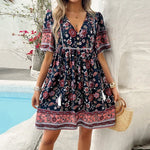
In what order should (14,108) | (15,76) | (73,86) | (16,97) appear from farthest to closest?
(15,76) → (16,97) → (14,108) → (73,86)

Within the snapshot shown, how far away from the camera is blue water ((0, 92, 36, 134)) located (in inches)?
145

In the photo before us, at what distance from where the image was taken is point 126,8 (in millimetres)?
1252

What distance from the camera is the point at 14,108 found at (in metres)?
4.05

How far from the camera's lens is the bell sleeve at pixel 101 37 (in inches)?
50.5

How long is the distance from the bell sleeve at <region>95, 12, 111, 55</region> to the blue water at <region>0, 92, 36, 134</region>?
2912mm

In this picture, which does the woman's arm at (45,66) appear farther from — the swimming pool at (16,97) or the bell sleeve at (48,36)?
the swimming pool at (16,97)

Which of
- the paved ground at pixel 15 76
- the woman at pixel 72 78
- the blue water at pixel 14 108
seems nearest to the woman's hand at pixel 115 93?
the woman at pixel 72 78

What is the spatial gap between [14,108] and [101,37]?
334 cm

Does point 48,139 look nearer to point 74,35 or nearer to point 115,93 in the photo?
point 115,93

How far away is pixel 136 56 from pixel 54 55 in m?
0.63

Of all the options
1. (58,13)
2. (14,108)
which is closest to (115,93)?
(58,13)

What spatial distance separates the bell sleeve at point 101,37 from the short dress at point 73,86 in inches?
1.2

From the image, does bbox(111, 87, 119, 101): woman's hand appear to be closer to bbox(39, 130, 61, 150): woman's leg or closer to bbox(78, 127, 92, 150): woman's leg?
bbox(78, 127, 92, 150): woman's leg

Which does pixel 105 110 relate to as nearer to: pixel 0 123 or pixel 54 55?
pixel 54 55
